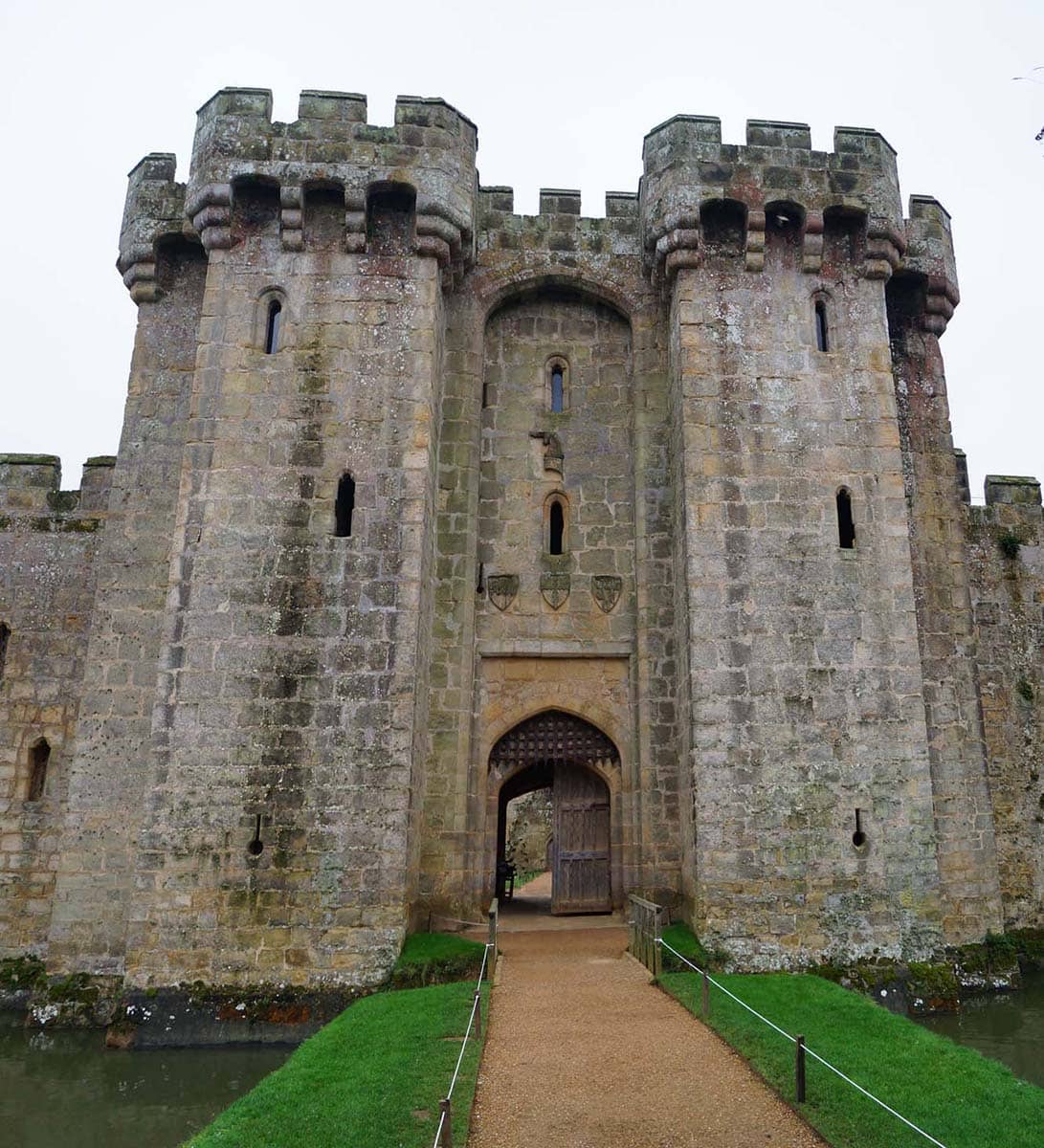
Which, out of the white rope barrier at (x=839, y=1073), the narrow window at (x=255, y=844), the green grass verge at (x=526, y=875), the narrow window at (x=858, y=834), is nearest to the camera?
the white rope barrier at (x=839, y=1073)

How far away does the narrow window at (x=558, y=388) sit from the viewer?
14.6 metres

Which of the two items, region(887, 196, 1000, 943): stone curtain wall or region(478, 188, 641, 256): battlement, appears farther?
region(478, 188, 641, 256): battlement

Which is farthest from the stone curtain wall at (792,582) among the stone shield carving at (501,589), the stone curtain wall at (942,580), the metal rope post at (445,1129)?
the metal rope post at (445,1129)

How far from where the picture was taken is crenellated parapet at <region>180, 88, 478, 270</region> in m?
12.8

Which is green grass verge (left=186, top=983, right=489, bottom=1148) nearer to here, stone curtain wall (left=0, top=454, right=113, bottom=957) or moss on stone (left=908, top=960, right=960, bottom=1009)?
moss on stone (left=908, top=960, right=960, bottom=1009)

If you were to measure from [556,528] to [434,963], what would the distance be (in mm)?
6213

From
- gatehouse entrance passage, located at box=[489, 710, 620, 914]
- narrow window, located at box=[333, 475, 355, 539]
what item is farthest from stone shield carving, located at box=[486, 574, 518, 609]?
narrow window, located at box=[333, 475, 355, 539]

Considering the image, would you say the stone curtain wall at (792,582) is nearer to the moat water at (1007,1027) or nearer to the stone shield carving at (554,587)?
the moat water at (1007,1027)

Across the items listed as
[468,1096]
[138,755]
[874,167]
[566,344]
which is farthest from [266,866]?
[874,167]

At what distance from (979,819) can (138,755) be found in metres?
11.2

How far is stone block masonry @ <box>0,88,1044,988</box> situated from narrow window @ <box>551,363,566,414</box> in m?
0.06

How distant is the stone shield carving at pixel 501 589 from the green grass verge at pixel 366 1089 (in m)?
5.65

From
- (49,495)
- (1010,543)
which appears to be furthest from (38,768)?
(1010,543)

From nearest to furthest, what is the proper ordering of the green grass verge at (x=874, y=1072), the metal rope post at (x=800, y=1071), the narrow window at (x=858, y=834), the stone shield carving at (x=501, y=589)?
the green grass verge at (x=874, y=1072) → the metal rope post at (x=800, y=1071) → the narrow window at (x=858, y=834) → the stone shield carving at (x=501, y=589)
